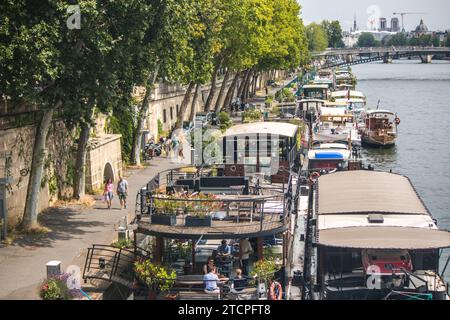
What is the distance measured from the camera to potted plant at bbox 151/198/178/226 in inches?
861

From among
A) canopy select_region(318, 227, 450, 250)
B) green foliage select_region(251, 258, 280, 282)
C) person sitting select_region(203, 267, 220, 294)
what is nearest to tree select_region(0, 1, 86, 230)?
person sitting select_region(203, 267, 220, 294)

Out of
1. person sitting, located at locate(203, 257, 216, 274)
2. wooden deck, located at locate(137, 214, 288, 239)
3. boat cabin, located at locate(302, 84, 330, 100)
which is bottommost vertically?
person sitting, located at locate(203, 257, 216, 274)

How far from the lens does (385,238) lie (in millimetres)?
21328

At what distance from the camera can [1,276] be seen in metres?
24.2

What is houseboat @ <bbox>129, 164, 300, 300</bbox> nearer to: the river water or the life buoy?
the life buoy

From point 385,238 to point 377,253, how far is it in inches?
23.4

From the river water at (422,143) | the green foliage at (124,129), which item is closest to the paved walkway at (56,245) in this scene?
the green foliage at (124,129)

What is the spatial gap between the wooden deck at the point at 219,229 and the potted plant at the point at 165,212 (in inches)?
5.2

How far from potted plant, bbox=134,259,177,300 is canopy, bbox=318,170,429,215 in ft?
19.9

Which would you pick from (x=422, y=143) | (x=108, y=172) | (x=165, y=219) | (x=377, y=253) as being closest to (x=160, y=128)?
(x=108, y=172)

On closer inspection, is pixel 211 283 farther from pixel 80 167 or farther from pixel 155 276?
pixel 80 167

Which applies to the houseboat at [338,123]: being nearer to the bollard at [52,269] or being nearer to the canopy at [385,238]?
the canopy at [385,238]

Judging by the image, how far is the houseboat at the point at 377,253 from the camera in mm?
20969
